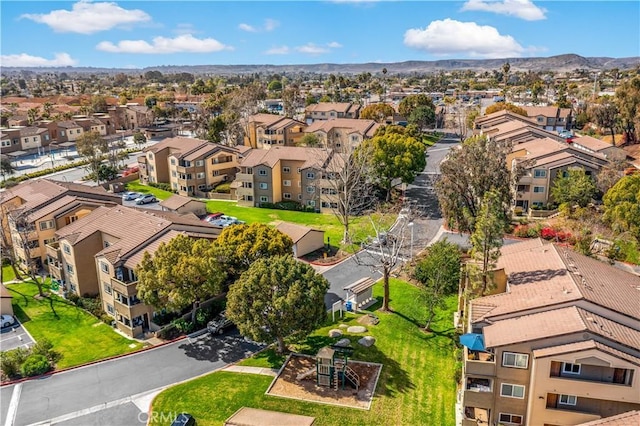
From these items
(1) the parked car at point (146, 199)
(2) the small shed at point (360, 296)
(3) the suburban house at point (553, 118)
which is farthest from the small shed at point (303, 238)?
(3) the suburban house at point (553, 118)

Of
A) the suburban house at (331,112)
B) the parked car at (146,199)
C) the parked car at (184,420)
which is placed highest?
the suburban house at (331,112)

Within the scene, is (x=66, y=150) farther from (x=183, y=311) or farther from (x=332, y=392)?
(x=332, y=392)

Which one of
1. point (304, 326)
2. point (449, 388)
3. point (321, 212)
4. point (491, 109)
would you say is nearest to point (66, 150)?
point (321, 212)

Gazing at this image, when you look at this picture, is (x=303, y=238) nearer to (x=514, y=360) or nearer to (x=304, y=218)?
(x=304, y=218)

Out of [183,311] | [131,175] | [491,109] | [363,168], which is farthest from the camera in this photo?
[491,109]

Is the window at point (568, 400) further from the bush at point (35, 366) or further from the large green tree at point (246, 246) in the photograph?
the bush at point (35, 366)

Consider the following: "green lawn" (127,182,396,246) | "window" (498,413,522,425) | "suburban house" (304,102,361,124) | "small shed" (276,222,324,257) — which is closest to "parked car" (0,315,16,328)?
"small shed" (276,222,324,257)

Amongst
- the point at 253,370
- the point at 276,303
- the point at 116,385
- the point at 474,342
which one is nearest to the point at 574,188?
the point at 474,342
